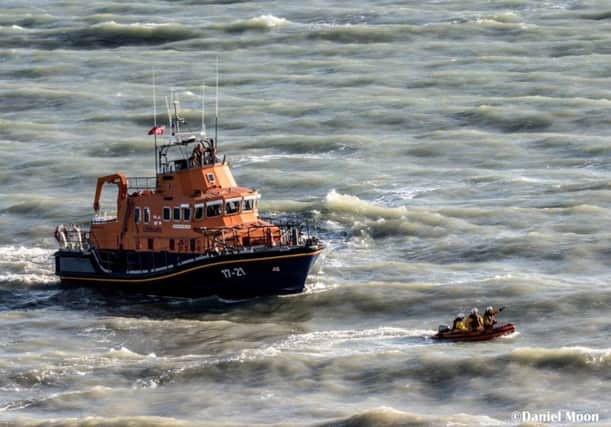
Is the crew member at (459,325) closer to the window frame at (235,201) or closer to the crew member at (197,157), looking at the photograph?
the window frame at (235,201)

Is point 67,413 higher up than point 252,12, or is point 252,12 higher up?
point 252,12

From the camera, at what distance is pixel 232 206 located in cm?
5034

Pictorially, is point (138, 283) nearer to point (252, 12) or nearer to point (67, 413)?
point (67, 413)

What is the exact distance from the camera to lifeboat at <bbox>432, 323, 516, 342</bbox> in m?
43.5

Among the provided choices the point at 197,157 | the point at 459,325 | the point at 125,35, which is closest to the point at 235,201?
the point at 197,157

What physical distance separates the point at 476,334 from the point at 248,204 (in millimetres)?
10626

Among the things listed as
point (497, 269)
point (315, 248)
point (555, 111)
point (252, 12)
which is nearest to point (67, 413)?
point (315, 248)

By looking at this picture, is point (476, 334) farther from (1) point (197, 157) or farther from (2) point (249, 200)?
(1) point (197, 157)

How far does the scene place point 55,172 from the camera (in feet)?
222

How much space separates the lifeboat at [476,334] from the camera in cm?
4350

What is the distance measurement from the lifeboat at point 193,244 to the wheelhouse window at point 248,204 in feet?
0.15

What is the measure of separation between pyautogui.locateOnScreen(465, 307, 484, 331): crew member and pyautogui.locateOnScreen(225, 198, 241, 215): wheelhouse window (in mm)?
10127

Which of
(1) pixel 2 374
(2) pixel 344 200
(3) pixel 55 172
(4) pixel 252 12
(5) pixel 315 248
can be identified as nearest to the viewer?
(1) pixel 2 374

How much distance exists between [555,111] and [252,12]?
35.5m
